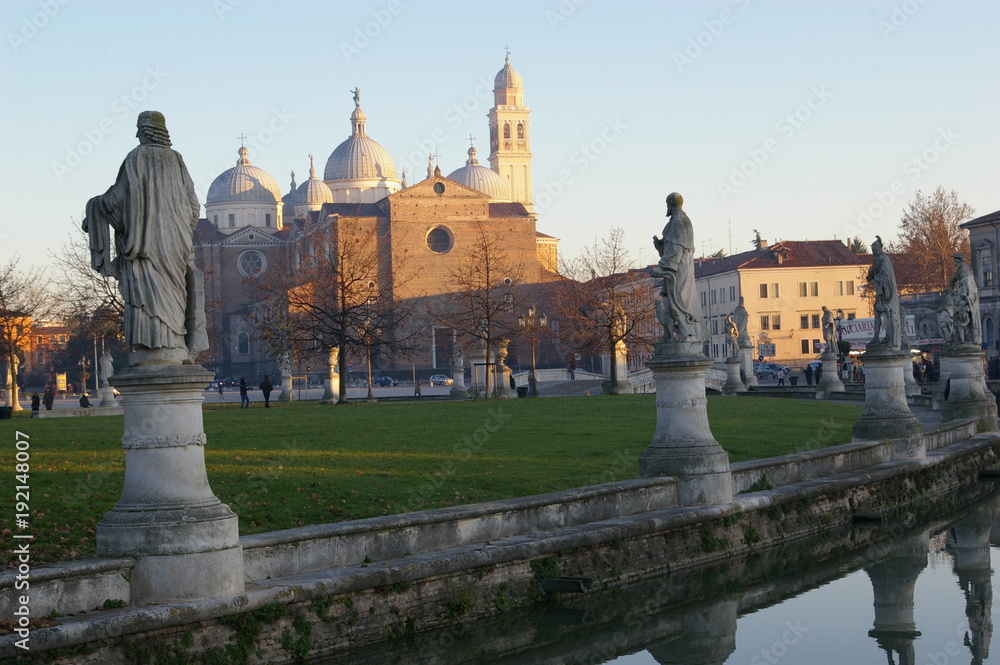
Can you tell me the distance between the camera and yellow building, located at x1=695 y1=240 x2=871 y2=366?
8950 cm

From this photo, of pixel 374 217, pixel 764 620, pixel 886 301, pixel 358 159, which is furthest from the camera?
pixel 358 159

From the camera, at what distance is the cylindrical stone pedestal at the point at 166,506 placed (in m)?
8.62

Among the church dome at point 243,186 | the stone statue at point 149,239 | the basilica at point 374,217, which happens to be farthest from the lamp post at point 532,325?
the church dome at point 243,186

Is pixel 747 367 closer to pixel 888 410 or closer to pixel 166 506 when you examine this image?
pixel 888 410

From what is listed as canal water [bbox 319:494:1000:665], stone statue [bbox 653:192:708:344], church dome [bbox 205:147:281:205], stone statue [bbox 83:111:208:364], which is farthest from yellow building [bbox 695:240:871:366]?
stone statue [bbox 83:111:208:364]

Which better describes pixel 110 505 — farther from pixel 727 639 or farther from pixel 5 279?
pixel 5 279

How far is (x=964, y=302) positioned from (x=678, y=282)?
41.8 feet

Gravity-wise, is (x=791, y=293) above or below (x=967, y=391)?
above

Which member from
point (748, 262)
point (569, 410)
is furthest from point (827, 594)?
point (748, 262)

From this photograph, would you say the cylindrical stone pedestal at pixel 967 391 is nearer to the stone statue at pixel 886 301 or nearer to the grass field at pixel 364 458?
the grass field at pixel 364 458

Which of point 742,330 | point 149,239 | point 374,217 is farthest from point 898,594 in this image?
point 374,217

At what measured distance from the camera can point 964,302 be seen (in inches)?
966

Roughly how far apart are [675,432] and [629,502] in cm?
116

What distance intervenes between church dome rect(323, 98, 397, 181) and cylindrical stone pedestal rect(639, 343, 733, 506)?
10664 cm
